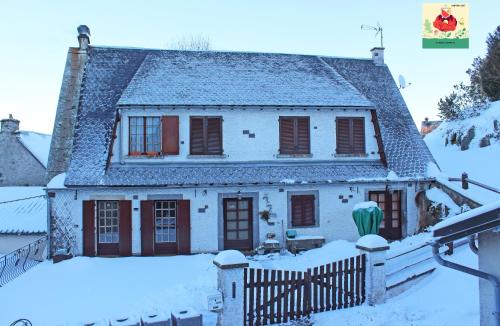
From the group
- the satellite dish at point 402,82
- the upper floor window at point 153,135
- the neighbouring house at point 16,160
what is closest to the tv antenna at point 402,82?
the satellite dish at point 402,82

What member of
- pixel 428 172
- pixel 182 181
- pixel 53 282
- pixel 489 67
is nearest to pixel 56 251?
pixel 53 282

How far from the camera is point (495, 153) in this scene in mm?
19094

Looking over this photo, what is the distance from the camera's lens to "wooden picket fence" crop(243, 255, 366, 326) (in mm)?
8312

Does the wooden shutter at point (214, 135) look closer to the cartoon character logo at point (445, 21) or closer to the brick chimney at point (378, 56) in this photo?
the brick chimney at point (378, 56)


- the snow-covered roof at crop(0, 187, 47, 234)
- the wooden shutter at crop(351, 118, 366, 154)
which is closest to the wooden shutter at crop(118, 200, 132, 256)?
the snow-covered roof at crop(0, 187, 47, 234)

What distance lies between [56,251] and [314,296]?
387 inches

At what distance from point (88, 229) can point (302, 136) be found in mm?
8993

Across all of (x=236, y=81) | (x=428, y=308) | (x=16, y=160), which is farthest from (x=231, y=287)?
(x=16, y=160)

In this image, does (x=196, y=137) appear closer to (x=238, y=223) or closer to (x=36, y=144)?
(x=238, y=223)

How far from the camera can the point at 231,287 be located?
7895 millimetres

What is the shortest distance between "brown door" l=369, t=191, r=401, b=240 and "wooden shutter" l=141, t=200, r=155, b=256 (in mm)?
8775

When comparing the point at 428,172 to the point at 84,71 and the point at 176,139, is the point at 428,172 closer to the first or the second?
the point at 176,139

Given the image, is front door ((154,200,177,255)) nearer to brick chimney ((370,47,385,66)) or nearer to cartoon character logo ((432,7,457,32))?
brick chimney ((370,47,385,66))

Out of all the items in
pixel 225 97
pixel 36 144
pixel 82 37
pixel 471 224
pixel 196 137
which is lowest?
pixel 471 224
